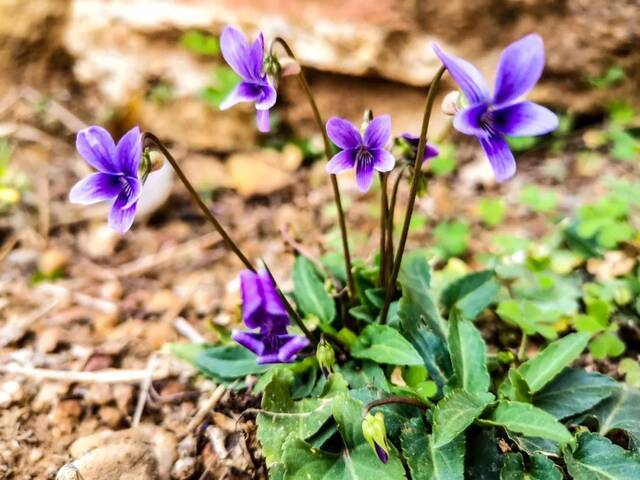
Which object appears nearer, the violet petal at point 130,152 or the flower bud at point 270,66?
the violet petal at point 130,152

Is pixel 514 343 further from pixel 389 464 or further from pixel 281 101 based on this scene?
pixel 281 101

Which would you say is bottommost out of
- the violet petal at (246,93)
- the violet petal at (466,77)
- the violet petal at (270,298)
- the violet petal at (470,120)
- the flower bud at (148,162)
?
the violet petal at (270,298)

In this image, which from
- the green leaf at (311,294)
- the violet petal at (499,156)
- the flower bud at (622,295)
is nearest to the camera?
the violet petal at (499,156)

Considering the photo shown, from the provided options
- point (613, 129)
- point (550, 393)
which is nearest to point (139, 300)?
point (550, 393)

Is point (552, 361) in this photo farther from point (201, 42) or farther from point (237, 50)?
point (201, 42)

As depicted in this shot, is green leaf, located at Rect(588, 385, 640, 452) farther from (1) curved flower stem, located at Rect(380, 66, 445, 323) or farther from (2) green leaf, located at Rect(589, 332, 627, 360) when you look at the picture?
(1) curved flower stem, located at Rect(380, 66, 445, 323)

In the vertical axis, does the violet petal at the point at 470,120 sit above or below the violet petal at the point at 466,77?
below

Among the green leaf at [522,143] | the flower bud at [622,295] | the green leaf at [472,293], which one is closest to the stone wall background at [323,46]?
the green leaf at [522,143]

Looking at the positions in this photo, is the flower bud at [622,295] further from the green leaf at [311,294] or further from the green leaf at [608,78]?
the green leaf at [608,78]

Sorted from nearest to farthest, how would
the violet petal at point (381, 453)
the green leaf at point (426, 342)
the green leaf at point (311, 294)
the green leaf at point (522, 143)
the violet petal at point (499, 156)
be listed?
the violet petal at point (499, 156)
the violet petal at point (381, 453)
the green leaf at point (426, 342)
the green leaf at point (311, 294)
the green leaf at point (522, 143)
